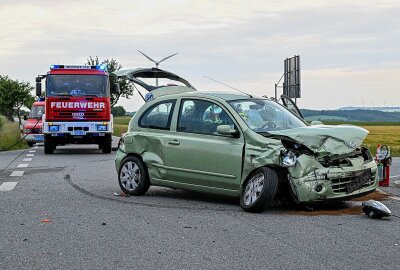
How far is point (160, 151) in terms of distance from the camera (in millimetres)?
10820

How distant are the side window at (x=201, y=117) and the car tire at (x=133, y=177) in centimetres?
100

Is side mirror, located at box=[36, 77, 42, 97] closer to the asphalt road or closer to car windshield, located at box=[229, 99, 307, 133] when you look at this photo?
the asphalt road

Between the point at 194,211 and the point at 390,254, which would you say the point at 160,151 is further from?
the point at 390,254

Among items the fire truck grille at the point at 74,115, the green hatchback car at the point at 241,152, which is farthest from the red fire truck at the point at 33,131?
the green hatchback car at the point at 241,152

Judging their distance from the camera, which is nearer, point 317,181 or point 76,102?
point 317,181

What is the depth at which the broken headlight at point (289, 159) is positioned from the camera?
9.07 metres

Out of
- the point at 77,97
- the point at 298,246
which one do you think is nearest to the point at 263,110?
the point at 298,246

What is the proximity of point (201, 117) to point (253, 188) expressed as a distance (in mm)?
1606

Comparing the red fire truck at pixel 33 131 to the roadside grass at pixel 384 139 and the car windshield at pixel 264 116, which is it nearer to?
the roadside grass at pixel 384 139

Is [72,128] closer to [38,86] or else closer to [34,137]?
[38,86]

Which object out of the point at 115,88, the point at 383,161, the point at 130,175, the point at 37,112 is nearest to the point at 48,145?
the point at 115,88

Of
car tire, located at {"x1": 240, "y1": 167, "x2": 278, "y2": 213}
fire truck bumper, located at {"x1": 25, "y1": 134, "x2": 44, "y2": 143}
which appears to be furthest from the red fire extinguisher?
fire truck bumper, located at {"x1": 25, "y1": 134, "x2": 44, "y2": 143}

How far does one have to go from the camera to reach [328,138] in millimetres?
9227

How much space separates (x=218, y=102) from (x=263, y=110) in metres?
0.66
